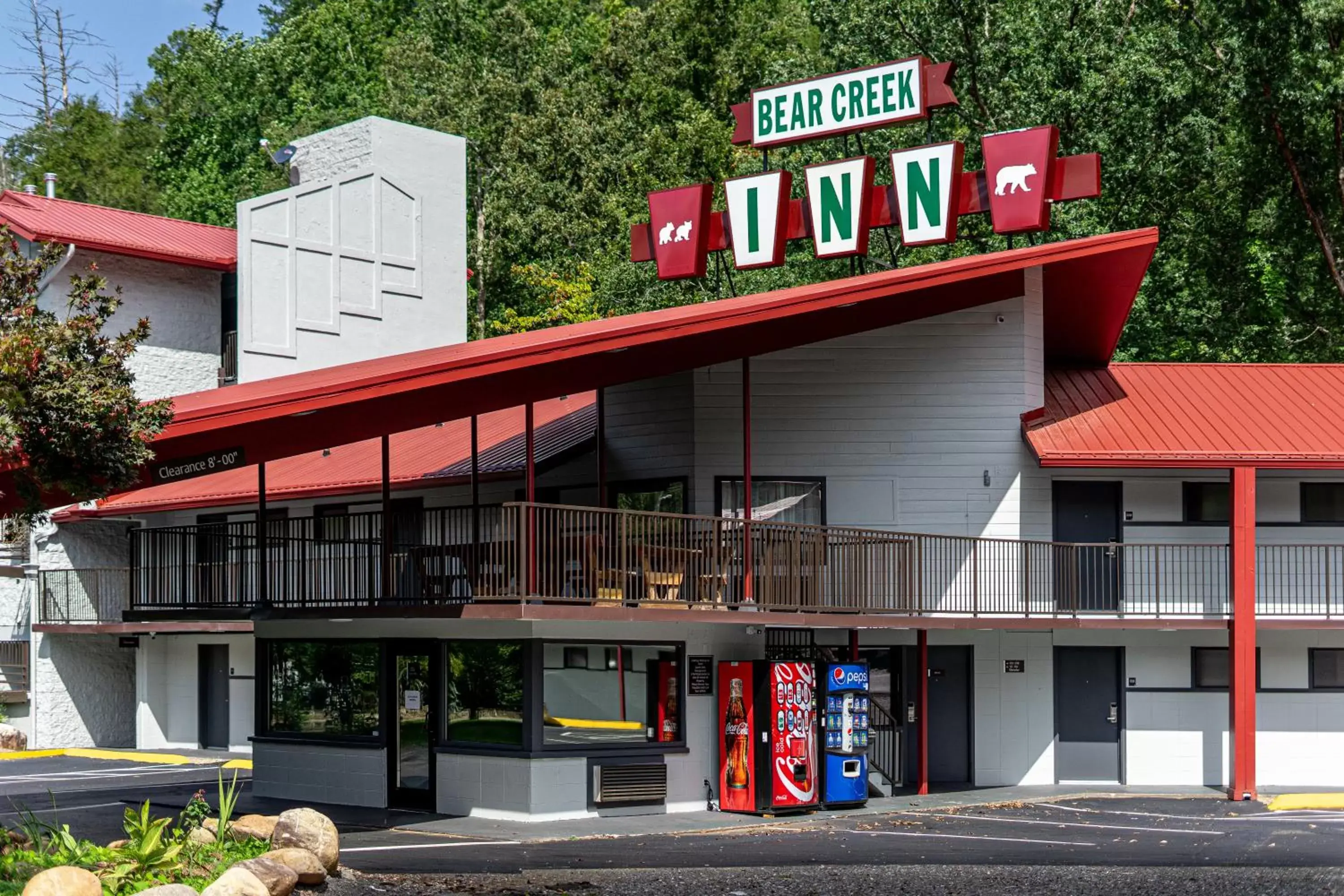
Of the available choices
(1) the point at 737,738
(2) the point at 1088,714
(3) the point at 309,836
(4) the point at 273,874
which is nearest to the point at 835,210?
(2) the point at 1088,714

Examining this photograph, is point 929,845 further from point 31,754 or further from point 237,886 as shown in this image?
point 31,754

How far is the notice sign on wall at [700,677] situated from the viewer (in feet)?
68.3

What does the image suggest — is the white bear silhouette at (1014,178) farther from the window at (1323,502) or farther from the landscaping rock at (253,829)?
the landscaping rock at (253,829)

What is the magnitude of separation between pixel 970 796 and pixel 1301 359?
65.4ft

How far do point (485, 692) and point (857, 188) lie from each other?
1134cm

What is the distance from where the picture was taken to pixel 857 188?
26734 millimetres

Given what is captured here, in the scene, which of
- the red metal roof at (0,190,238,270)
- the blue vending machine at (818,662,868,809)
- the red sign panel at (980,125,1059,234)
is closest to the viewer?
the blue vending machine at (818,662,868,809)

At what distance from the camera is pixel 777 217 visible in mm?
27453

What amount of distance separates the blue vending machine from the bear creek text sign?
8.15 meters

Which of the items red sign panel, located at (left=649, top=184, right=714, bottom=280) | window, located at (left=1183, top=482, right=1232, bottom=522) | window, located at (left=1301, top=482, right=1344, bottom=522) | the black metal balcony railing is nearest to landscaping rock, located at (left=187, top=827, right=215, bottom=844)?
red sign panel, located at (left=649, top=184, right=714, bottom=280)

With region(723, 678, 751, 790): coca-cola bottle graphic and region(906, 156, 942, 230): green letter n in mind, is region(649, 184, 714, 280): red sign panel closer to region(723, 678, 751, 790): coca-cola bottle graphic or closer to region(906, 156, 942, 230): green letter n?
region(906, 156, 942, 230): green letter n

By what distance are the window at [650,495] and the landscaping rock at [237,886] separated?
11.9m

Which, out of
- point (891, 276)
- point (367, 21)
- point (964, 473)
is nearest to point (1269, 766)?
point (964, 473)

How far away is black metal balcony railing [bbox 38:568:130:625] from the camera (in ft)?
109
